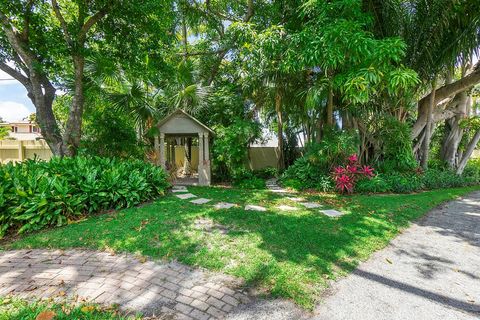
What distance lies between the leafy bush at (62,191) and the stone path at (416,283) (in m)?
4.27

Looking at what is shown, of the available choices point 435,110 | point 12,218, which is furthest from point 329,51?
point 435,110

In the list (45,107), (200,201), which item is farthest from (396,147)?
(45,107)

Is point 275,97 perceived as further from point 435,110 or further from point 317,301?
point 317,301

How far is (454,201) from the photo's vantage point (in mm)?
6297

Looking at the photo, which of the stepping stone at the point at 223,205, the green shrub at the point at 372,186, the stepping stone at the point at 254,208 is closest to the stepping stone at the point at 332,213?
Result: the stepping stone at the point at 254,208

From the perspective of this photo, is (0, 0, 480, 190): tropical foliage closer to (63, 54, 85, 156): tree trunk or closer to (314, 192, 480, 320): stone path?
(63, 54, 85, 156): tree trunk

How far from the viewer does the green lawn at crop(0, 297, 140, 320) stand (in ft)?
6.31

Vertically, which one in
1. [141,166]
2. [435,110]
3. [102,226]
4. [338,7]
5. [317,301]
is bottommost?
[317,301]

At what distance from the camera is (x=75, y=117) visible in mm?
6160

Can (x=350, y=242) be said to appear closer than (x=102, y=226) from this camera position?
Yes

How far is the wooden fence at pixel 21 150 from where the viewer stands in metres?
10.5

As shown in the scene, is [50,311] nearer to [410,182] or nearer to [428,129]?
[410,182]

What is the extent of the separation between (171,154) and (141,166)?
4.13 m

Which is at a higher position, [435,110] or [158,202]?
[435,110]
